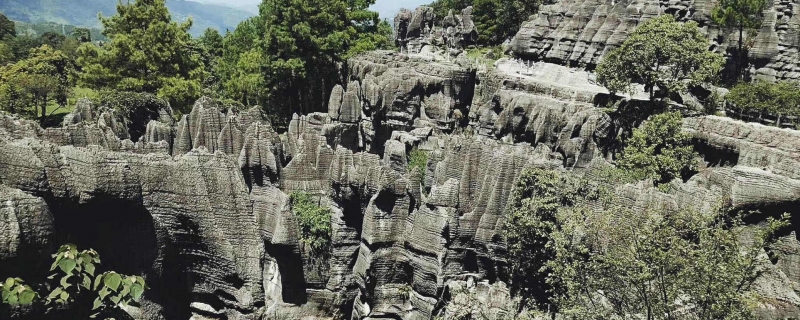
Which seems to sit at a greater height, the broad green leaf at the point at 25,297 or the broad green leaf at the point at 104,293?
the broad green leaf at the point at 25,297

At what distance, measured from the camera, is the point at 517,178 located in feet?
38.0

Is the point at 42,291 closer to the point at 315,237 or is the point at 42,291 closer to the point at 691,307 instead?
the point at 315,237

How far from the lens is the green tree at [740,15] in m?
25.1

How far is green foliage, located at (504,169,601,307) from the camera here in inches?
424

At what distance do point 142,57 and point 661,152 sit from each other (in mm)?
25481

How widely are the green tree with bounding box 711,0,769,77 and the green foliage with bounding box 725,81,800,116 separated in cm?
501

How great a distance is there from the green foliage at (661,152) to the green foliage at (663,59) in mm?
2125

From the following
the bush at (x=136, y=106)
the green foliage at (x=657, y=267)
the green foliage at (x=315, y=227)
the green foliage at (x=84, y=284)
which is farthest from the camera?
the bush at (x=136, y=106)

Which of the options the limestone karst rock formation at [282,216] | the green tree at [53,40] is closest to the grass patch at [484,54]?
the limestone karst rock formation at [282,216]

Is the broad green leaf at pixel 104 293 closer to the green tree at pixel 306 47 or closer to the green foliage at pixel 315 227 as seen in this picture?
the green foliage at pixel 315 227

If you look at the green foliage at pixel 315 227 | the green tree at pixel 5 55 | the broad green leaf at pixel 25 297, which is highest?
the green tree at pixel 5 55

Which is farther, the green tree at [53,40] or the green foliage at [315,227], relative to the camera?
the green tree at [53,40]

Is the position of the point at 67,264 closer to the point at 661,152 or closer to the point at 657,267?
the point at 657,267

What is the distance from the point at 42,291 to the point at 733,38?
31.3 m
